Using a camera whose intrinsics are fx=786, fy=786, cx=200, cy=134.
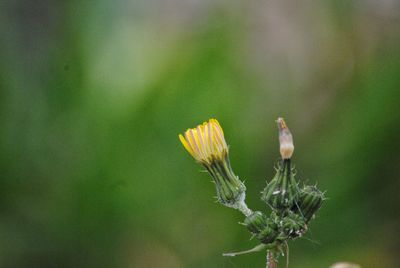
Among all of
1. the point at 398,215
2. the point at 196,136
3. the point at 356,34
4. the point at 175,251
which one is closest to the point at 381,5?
the point at 356,34

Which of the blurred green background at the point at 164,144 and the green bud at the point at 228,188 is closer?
the green bud at the point at 228,188

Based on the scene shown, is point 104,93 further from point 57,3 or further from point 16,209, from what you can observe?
point 57,3

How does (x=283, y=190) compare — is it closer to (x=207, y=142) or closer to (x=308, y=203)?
(x=308, y=203)

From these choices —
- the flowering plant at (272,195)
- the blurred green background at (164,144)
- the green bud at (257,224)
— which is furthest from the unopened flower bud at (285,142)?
the blurred green background at (164,144)

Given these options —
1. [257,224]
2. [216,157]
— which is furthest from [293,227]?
[216,157]

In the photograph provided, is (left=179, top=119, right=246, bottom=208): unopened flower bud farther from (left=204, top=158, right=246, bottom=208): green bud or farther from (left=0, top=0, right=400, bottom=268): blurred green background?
(left=0, top=0, right=400, bottom=268): blurred green background

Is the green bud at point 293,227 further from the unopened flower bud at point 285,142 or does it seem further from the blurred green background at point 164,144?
the blurred green background at point 164,144

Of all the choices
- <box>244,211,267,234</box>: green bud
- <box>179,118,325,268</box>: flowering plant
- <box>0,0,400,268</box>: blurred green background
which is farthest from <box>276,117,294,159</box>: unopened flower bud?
<box>0,0,400,268</box>: blurred green background

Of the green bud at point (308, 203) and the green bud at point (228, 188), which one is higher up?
the green bud at point (228, 188)
